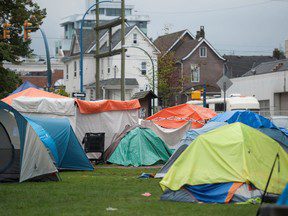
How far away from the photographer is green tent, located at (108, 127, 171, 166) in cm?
2624


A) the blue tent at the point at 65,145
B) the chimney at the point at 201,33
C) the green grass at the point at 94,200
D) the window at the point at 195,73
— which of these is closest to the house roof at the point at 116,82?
the window at the point at 195,73

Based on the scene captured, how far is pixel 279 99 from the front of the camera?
54438 mm

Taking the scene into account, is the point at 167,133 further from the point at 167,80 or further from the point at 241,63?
the point at 241,63

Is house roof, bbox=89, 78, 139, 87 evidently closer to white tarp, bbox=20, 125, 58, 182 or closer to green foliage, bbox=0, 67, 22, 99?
green foliage, bbox=0, 67, 22, 99

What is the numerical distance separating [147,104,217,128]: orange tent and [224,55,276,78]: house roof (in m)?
52.4

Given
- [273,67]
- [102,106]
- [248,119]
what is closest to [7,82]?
[102,106]

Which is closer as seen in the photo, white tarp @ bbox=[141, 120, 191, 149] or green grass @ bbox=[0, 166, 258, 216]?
green grass @ bbox=[0, 166, 258, 216]

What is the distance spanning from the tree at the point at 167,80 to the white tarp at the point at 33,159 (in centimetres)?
4819

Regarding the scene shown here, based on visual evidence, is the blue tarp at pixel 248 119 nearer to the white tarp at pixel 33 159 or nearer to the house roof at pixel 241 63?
the white tarp at pixel 33 159

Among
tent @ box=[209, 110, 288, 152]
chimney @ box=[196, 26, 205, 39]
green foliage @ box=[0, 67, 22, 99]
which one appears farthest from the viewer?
chimney @ box=[196, 26, 205, 39]

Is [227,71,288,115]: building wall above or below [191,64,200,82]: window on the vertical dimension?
below

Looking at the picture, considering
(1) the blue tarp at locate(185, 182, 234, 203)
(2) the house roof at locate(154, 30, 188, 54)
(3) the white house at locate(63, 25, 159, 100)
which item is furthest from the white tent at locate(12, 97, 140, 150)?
(2) the house roof at locate(154, 30, 188, 54)

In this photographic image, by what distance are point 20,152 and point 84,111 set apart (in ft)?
28.1

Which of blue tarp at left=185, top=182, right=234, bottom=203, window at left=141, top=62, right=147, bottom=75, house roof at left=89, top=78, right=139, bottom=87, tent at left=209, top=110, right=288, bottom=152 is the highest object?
window at left=141, top=62, right=147, bottom=75
